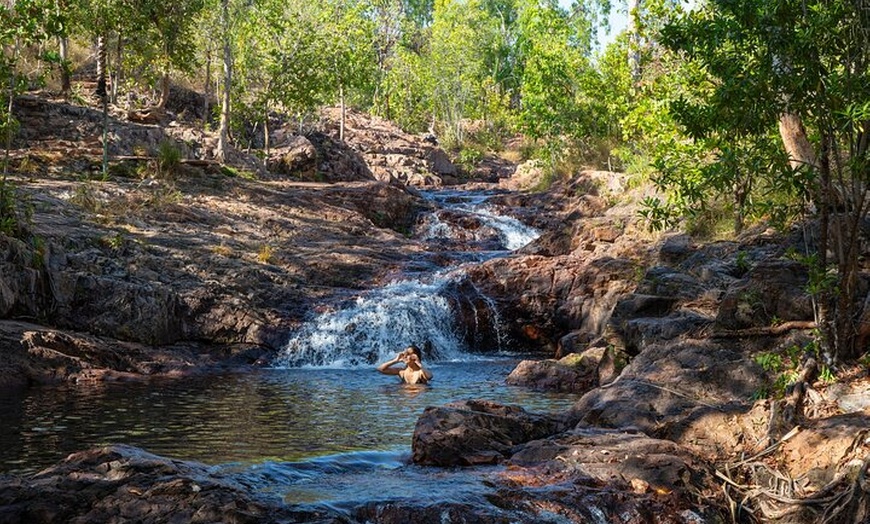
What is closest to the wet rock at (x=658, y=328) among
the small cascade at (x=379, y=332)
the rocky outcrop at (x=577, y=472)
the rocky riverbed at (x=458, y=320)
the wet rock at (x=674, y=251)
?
the rocky riverbed at (x=458, y=320)

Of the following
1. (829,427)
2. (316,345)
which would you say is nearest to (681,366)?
(829,427)

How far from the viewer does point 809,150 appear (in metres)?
14.1

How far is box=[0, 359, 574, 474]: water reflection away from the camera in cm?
943

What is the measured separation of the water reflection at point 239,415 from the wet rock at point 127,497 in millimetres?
993

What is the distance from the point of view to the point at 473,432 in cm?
874

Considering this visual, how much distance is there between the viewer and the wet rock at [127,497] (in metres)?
5.78

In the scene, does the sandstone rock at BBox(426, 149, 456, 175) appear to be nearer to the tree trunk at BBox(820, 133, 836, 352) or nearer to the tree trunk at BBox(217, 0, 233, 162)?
the tree trunk at BBox(217, 0, 233, 162)

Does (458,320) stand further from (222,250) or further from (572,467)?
(572,467)

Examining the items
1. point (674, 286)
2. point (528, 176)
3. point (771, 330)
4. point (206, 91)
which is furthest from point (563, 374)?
point (528, 176)

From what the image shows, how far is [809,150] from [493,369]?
7.35 metres

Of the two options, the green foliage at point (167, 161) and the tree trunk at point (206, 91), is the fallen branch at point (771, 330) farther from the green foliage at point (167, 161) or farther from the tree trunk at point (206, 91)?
the tree trunk at point (206, 91)

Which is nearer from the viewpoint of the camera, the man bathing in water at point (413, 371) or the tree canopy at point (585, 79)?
the tree canopy at point (585, 79)

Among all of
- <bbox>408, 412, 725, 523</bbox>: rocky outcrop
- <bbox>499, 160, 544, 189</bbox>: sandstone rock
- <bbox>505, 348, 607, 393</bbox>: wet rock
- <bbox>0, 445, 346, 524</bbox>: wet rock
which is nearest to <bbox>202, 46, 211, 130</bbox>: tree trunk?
<bbox>499, 160, 544, 189</bbox>: sandstone rock

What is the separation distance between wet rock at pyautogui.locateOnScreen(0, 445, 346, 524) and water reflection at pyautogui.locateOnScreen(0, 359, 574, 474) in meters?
0.99
